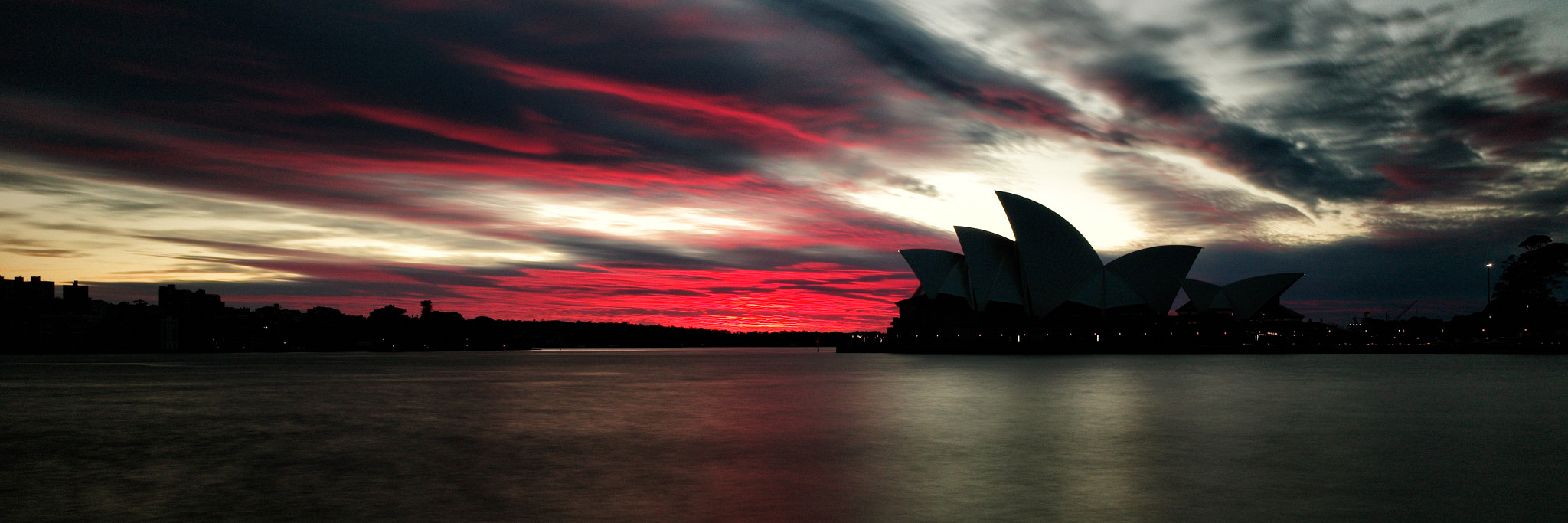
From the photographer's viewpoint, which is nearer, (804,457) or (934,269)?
(804,457)

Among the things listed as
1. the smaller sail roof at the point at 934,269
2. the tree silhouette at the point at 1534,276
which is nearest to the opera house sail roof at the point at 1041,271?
the smaller sail roof at the point at 934,269

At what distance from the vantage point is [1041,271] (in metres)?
89.5

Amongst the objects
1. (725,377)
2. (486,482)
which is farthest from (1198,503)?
(725,377)

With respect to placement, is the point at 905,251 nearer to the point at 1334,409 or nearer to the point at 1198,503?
the point at 1334,409

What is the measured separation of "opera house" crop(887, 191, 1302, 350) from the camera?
88562mm

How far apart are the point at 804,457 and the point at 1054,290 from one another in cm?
8009

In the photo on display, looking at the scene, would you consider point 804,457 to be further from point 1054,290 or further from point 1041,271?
point 1054,290

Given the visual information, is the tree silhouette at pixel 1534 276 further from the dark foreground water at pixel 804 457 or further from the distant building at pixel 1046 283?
the dark foreground water at pixel 804 457

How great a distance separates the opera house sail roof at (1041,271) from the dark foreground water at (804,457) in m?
52.1

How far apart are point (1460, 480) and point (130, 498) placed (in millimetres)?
17600

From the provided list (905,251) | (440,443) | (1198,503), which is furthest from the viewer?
(905,251)

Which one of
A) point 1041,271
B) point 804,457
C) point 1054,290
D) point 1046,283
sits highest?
point 1041,271

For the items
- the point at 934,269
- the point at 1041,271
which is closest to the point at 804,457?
the point at 1041,271

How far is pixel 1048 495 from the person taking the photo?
11945 mm
